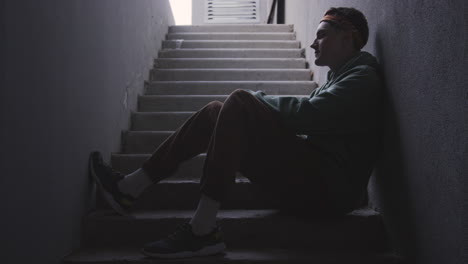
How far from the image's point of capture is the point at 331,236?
4.80 feet

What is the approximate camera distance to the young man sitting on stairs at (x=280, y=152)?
4.16 ft

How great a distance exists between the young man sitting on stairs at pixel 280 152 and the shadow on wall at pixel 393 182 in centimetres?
4

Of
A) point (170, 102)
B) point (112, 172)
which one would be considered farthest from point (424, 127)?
point (170, 102)

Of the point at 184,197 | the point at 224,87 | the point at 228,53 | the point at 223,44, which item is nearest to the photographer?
the point at 184,197

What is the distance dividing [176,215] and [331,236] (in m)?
0.57

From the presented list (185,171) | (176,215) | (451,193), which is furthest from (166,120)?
(451,193)

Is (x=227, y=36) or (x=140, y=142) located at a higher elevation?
(x=227, y=36)

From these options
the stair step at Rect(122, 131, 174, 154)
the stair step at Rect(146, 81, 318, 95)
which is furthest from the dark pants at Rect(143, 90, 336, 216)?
the stair step at Rect(146, 81, 318, 95)

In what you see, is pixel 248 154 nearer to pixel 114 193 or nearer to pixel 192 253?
pixel 192 253

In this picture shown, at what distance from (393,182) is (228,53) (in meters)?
2.77

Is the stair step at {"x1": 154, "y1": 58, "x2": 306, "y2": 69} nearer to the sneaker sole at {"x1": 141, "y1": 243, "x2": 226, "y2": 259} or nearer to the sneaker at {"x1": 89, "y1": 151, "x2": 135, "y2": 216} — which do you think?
A: the sneaker at {"x1": 89, "y1": 151, "x2": 135, "y2": 216}

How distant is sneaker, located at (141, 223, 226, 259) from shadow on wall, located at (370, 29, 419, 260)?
61 cm

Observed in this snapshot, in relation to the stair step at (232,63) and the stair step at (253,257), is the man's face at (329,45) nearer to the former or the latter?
the stair step at (253,257)

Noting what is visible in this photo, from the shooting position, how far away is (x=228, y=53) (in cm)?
395
